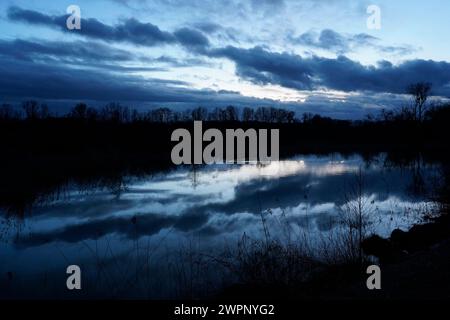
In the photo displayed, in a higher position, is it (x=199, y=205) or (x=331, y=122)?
(x=331, y=122)

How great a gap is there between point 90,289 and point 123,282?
62cm

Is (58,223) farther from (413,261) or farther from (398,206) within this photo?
(398,206)

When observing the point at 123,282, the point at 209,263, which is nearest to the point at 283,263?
the point at 209,263

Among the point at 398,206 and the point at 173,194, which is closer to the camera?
the point at 398,206

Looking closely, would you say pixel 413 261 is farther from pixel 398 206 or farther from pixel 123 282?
pixel 398 206

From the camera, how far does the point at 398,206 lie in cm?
1622

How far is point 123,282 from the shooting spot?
797cm

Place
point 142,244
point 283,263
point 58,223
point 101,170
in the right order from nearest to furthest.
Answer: point 283,263 → point 142,244 → point 58,223 → point 101,170

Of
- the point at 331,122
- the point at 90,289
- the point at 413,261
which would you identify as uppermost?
the point at 331,122

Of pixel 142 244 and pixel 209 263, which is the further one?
pixel 142 244
